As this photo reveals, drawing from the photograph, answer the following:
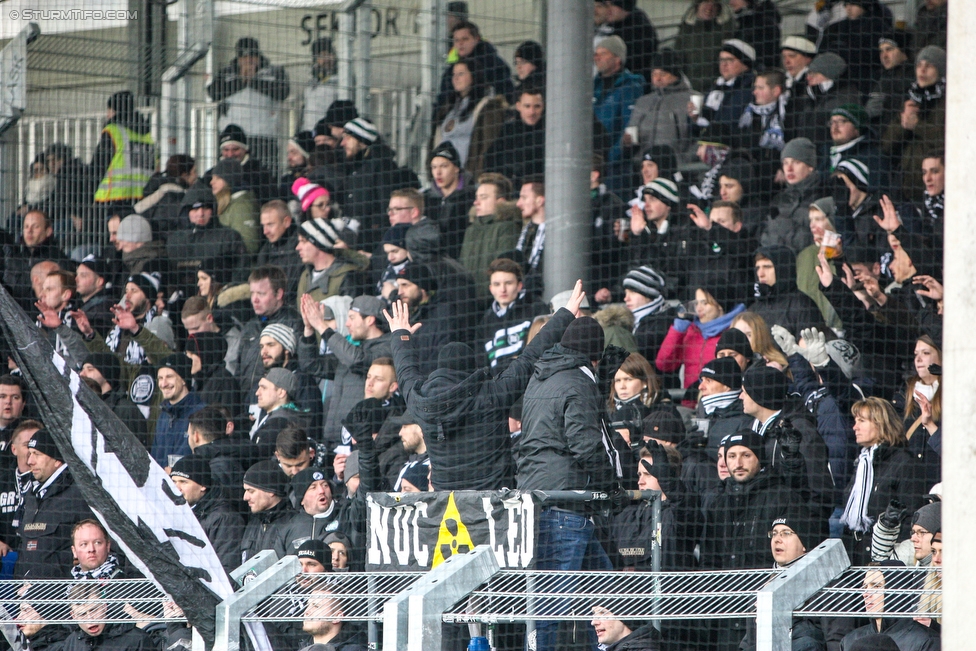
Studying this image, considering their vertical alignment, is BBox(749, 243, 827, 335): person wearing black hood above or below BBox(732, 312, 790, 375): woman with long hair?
above

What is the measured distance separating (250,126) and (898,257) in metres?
4.93

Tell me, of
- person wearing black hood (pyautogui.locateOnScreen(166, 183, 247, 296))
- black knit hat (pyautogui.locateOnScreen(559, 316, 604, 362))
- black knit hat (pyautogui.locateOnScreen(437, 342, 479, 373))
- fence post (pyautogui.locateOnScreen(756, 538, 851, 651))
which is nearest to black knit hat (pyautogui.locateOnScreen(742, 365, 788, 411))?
black knit hat (pyautogui.locateOnScreen(559, 316, 604, 362))

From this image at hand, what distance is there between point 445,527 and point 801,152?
3093mm

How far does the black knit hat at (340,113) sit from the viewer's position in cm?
888

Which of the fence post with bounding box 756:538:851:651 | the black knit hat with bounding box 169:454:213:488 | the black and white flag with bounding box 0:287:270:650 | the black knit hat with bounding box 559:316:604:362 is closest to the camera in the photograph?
the fence post with bounding box 756:538:851:651

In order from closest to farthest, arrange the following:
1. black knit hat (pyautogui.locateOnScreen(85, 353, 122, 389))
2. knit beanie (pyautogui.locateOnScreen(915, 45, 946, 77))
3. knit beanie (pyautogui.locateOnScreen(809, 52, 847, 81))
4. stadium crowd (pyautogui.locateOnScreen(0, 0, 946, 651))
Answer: stadium crowd (pyautogui.locateOnScreen(0, 0, 946, 651))
knit beanie (pyautogui.locateOnScreen(915, 45, 946, 77))
knit beanie (pyautogui.locateOnScreen(809, 52, 847, 81))
black knit hat (pyautogui.locateOnScreen(85, 353, 122, 389))

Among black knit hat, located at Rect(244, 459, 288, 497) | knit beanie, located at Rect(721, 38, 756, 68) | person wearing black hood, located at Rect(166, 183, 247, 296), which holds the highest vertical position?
knit beanie, located at Rect(721, 38, 756, 68)

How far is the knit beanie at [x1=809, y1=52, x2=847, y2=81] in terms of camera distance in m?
7.61

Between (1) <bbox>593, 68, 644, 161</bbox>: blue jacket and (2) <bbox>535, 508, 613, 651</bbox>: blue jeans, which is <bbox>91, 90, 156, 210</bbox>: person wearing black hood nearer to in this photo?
(1) <bbox>593, 68, 644, 161</bbox>: blue jacket

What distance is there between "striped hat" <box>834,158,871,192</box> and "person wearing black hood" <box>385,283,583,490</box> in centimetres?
197

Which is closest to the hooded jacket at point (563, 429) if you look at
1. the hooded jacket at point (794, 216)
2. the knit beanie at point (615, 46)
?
the hooded jacket at point (794, 216)

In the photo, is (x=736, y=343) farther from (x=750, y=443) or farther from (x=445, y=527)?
(x=445, y=527)

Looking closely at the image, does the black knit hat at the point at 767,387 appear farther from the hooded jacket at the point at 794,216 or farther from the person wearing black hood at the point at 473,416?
the hooded jacket at the point at 794,216

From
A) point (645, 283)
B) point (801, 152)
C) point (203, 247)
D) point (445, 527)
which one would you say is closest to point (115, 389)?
point (203, 247)
